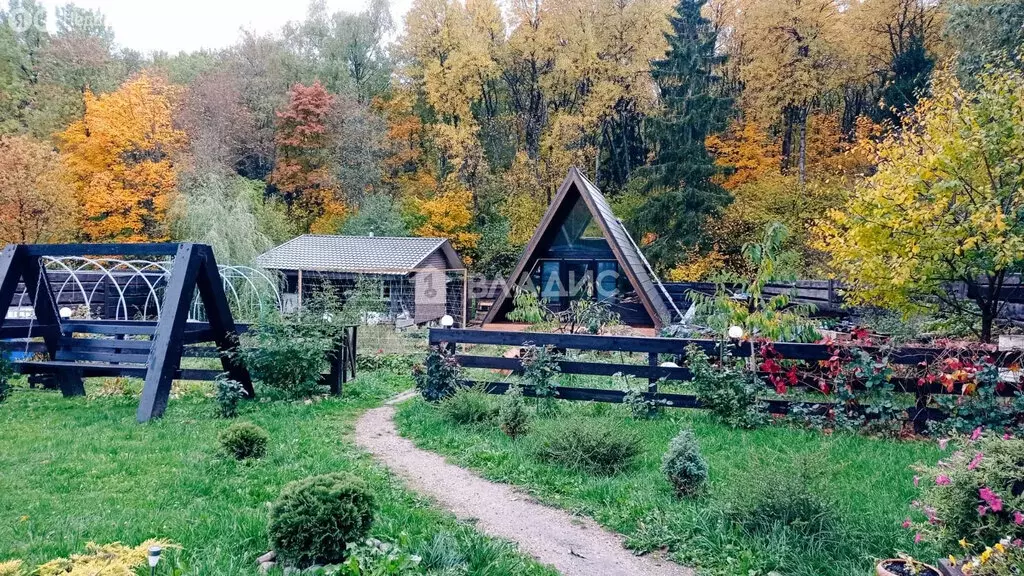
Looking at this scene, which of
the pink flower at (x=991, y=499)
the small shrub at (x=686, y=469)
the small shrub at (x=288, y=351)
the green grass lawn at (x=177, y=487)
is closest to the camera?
the pink flower at (x=991, y=499)

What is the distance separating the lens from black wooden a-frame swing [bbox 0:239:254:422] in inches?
267

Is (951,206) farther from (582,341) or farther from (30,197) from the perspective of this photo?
(30,197)

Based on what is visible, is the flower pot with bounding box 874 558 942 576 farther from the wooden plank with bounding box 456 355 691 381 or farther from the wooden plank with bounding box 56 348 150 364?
the wooden plank with bounding box 56 348 150 364

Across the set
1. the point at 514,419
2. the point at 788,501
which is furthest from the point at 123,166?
the point at 788,501

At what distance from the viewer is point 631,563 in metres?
3.54

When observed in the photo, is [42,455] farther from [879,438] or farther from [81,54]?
[81,54]

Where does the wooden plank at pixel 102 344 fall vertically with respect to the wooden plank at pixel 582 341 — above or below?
below

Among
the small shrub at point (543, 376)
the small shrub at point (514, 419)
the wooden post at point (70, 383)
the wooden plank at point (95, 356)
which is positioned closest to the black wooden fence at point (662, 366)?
the small shrub at point (543, 376)

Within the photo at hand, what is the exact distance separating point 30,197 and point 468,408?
72.3ft

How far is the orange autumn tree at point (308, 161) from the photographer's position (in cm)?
2956

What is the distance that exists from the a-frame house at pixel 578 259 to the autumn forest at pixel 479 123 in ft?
25.9

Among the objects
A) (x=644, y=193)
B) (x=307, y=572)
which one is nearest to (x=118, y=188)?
(x=644, y=193)

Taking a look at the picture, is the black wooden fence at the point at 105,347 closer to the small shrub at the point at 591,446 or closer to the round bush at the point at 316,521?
the small shrub at the point at 591,446

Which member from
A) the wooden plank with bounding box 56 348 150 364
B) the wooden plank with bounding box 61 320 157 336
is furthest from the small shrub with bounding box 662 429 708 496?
the wooden plank with bounding box 56 348 150 364
